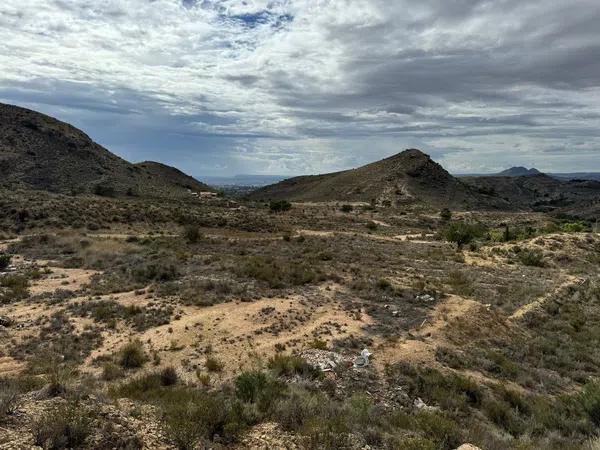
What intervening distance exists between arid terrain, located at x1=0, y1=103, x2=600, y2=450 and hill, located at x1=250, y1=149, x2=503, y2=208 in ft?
197

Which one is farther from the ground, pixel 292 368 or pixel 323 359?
pixel 292 368

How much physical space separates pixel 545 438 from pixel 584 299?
51.9 feet

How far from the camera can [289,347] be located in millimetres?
12891

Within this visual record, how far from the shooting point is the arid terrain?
7.36 m

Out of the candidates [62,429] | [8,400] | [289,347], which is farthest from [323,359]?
[8,400]

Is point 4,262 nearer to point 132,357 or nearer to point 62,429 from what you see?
point 132,357

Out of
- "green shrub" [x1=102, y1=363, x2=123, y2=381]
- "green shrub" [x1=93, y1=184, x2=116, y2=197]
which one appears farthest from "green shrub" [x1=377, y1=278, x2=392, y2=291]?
"green shrub" [x1=93, y1=184, x2=116, y2=197]

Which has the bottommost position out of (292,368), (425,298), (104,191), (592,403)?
(592,403)

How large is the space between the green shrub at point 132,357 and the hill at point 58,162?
5585 centimetres

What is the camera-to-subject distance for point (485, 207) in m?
93.4

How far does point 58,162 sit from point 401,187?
203 feet

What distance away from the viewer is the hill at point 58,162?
2654 inches

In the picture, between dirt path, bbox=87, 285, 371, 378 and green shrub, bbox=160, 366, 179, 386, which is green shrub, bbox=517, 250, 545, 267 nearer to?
dirt path, bbox=87, 285, 371, 378

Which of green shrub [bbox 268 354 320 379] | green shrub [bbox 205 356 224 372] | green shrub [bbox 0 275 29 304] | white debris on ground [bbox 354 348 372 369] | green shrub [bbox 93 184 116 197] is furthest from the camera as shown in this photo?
green shrub [bbox 93 184 116 197]
